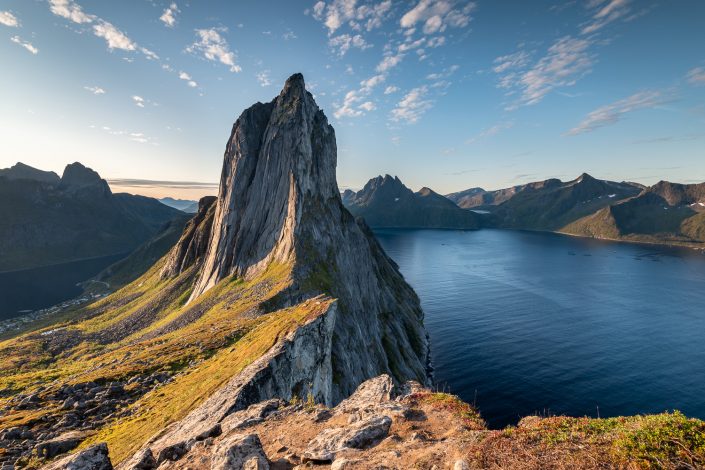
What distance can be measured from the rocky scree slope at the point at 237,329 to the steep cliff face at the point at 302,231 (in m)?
0.46

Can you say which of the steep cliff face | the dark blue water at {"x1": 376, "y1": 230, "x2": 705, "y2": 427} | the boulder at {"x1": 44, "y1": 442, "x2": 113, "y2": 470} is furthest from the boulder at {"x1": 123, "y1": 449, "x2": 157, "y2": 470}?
the steep cliff face

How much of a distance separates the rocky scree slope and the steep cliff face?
1.50 ft

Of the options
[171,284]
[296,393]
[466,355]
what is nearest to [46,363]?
[171,284]

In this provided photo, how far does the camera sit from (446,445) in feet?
43.0

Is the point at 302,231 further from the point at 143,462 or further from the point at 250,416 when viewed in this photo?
the point at 143,462

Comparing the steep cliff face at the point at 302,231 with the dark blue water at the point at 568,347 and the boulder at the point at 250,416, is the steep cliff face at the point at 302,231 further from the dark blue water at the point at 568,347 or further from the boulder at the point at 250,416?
the boulder at the point at 250,416

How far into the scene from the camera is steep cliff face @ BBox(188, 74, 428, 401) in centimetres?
6719

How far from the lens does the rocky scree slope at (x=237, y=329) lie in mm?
Answer: 24453

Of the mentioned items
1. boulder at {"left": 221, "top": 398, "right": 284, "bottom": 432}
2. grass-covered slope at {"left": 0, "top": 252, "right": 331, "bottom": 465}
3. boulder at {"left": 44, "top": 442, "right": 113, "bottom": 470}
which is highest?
boulder at {"left": 44, "top": 442, "right": 113, "bottom": 470}

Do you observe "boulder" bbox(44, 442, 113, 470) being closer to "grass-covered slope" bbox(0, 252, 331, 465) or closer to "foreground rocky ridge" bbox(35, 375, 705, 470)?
"foreground rocky ridge" bbox(35, 375, 705, 470)

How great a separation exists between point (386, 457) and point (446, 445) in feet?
8.18

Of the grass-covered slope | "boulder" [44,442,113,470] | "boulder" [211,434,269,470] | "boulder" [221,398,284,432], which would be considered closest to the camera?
"boulder" [211,434,269,470]

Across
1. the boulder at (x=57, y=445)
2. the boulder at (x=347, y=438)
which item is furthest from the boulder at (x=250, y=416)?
the boulder at (x=57, y=445)

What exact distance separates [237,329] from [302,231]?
32985 millimetres
